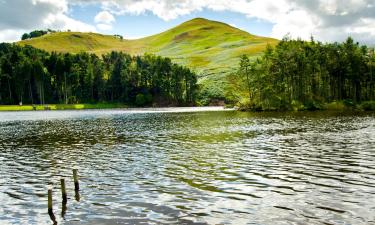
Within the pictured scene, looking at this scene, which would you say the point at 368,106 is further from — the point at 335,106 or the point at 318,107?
the point at 318,107

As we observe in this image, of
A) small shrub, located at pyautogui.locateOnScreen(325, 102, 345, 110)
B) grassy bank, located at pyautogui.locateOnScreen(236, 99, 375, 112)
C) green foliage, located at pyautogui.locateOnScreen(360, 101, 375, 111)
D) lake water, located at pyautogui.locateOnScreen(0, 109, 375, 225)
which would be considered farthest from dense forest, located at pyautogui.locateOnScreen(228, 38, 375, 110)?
lake water, located at pyautogui.locateOnScreen(0, 109, 375, 225)

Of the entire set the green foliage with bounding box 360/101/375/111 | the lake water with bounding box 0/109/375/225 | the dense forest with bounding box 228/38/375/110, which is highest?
the dense forest with bounding box 228/38/375/110

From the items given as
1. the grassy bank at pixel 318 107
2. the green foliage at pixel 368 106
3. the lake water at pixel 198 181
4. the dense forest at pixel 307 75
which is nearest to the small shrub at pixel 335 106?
the grassy bank at pixel 318 107

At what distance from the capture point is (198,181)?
29672mm

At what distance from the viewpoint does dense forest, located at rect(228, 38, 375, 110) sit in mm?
131875

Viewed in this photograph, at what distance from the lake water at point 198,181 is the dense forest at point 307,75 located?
78899 mm

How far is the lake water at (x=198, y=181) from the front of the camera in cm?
2167

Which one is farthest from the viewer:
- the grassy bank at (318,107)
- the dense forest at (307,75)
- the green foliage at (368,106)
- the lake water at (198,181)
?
the dense forest at (307,75)

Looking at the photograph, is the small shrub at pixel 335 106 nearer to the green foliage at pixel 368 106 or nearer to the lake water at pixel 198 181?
the green foliage at pixel 368 106

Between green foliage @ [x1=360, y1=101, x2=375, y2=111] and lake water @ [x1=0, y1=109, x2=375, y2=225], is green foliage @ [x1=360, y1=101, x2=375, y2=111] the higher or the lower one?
the higher one

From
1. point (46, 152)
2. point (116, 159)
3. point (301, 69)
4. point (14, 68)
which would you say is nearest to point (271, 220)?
point (116, 159)

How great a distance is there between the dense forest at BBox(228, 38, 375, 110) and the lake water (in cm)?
7890

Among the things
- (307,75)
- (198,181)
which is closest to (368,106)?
(307,75)

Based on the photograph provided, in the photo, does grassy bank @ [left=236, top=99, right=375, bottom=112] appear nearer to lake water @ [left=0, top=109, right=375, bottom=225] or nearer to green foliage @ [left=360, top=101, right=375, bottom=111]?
green foliage @ [left=360, top=101, right=375, bottom=111]
